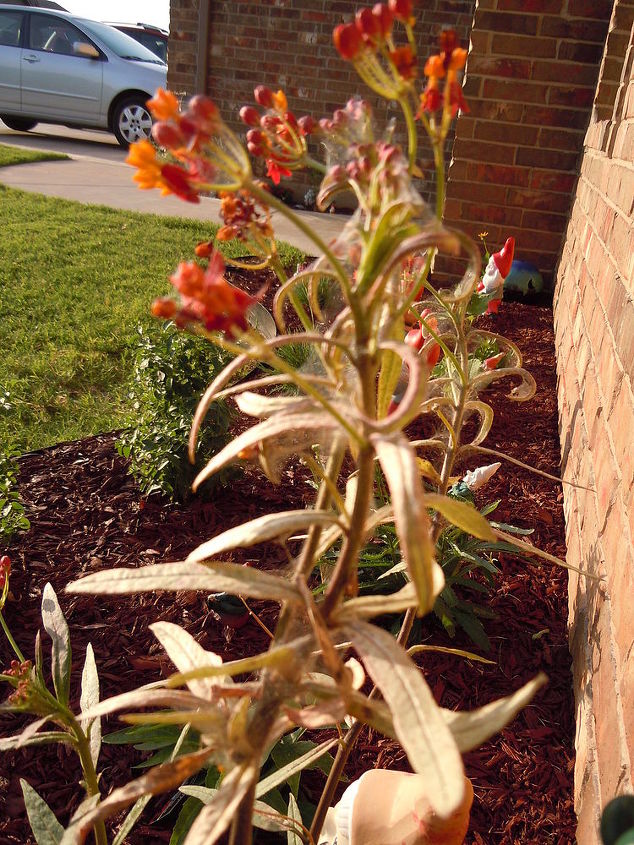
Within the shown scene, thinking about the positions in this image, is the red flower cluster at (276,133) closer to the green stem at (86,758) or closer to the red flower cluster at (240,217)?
the red flower cluster at (240,217)

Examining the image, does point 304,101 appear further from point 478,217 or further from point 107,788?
point 107,788

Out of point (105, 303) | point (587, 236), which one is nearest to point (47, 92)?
point (105, 303)

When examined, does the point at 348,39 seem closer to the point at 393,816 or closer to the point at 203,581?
the point at 203,581

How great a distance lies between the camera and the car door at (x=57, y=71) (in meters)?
10.6

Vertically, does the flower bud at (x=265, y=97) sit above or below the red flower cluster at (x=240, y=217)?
above

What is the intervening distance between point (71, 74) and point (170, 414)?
32.3ft

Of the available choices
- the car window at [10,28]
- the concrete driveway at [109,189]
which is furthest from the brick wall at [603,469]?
the car window at [10,28]

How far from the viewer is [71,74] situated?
10.7 m

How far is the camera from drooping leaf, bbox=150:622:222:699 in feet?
3.07

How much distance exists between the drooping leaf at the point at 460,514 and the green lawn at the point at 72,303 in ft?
6.93

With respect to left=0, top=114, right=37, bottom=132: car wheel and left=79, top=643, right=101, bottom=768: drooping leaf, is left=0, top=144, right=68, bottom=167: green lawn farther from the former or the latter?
left=79, top=643, right=101, bottom=768: drooping leaf

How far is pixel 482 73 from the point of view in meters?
4.60

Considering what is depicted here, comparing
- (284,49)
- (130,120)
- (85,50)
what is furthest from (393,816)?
(85,50)

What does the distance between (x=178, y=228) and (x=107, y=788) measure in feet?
18.9
